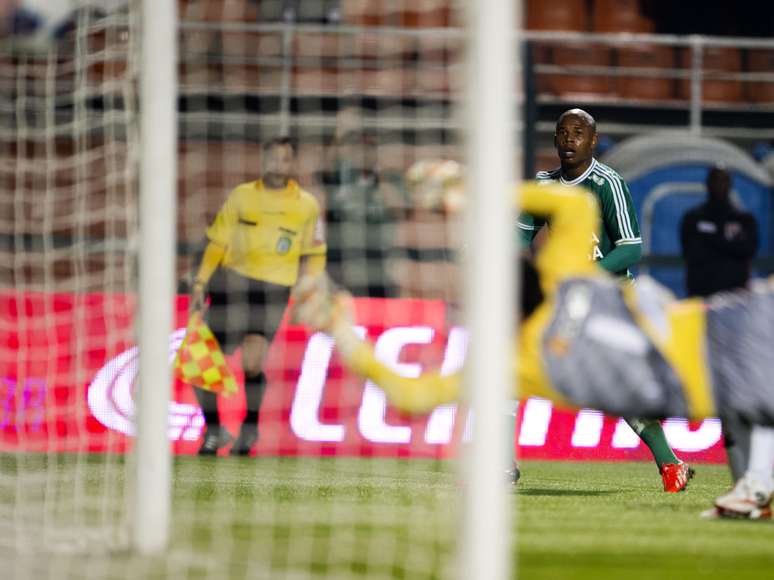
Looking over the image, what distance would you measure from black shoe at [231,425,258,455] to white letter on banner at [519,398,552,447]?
63.6 inches

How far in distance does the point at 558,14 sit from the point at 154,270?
1391cm

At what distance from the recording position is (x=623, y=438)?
994 cm

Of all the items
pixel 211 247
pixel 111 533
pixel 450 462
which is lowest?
pixel 450 462

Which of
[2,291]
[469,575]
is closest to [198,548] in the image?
[469,575]

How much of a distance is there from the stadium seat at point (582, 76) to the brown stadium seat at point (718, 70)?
789 millimetres

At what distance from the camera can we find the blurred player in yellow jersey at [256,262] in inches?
374

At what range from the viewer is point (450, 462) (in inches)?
380

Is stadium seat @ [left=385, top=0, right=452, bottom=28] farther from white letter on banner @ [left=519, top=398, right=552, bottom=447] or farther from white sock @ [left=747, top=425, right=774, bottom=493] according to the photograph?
white sock @ [left=747, top=425, right=774, bottom=493]

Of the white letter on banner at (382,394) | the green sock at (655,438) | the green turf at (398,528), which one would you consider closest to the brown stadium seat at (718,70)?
the white letter on banner at (382,394)

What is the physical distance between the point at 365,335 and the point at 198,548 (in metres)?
4.76

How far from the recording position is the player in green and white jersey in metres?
7.48

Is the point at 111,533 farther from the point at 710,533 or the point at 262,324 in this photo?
the point at 262,324

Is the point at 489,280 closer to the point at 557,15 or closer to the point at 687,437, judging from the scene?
the point at 687,437

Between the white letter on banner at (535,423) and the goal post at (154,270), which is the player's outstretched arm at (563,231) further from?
the white letter on banner at (535,423)
